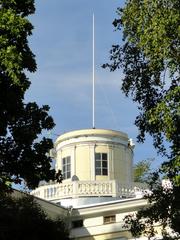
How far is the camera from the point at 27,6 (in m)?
18.0

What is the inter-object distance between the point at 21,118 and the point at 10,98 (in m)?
0.68

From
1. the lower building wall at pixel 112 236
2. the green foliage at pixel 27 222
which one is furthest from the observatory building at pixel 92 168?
the green foliage at pixel 27 222

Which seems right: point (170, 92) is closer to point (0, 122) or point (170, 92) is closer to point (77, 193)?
point (0, 122)

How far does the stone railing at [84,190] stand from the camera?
33344mm

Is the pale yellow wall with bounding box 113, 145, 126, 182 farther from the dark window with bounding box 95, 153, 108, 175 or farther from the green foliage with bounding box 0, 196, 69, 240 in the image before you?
the green foliage with bounding box 0, 196, 69, 240

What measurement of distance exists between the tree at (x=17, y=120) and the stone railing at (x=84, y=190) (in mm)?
16306

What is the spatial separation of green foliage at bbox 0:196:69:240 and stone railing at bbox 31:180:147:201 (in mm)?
4733

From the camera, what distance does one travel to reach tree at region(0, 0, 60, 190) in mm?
16547

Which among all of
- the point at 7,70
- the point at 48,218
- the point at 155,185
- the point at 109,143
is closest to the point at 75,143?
the point at 109,143

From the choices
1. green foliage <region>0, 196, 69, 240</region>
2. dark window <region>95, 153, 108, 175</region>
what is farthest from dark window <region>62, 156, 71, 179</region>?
green foliage <region>0, 196, 69, 240</region>

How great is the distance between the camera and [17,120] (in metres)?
17.1

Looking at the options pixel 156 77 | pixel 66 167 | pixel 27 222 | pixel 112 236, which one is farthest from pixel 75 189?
pixel 156 77

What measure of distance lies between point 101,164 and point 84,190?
2.33 meters

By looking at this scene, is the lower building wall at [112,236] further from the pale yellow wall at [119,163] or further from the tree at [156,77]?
the tree at [156,77]
